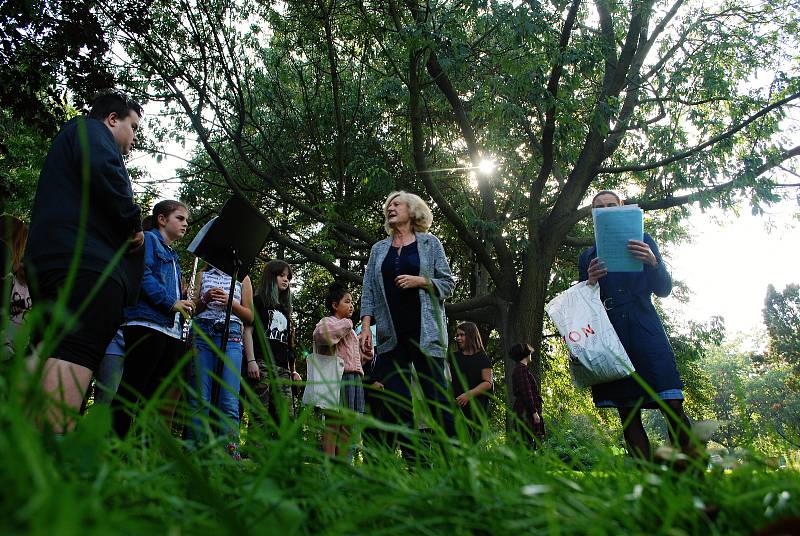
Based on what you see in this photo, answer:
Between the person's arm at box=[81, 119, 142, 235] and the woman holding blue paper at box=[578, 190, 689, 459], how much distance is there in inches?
105

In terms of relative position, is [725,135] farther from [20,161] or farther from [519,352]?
[20,161]

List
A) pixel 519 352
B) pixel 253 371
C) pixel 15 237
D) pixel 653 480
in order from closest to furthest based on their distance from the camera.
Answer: pixel 653 480 < pixel 15 237 < pixel 253 371 < pixel 519 352

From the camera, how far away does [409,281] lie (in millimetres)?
4285

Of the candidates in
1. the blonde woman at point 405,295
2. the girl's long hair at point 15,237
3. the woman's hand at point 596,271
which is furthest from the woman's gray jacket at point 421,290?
the girl's long hair at point 15,237

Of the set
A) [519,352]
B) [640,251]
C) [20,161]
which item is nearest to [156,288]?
[640,251]

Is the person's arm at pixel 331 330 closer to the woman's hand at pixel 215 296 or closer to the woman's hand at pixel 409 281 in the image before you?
the woman's hand at pixel 215 296

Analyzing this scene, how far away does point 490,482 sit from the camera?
1.03 meters

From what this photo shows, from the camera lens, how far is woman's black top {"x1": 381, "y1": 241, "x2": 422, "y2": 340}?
14.4 ft

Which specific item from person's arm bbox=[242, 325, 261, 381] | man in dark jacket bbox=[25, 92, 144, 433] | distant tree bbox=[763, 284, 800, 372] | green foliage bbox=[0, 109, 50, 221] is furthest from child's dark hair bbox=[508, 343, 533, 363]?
distant tree bbox=[763, 284, 800, 372]

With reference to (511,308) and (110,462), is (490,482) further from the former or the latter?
(511,308)

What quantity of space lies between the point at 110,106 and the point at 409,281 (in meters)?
2.07

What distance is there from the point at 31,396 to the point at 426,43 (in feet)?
25.1

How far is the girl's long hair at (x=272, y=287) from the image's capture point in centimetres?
645

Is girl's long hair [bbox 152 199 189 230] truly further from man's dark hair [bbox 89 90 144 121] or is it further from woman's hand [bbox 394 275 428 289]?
woman's hand [bbox 394 275 428 289]
